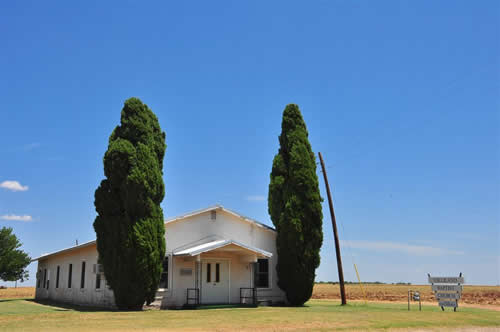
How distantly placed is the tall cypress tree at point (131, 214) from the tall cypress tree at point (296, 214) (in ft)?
20.8

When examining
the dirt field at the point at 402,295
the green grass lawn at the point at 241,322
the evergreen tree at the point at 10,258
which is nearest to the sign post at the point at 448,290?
the green grass lawn at the point at 241,322

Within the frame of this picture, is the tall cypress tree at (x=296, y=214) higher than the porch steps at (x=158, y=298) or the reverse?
higher

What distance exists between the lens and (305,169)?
23938 mm

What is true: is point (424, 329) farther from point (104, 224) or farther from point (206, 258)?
point (104, 224)

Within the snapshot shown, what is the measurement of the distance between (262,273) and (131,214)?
7943mm

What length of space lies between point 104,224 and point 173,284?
4160 mm

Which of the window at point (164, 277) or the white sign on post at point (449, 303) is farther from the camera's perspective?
the window at point (164, 277)

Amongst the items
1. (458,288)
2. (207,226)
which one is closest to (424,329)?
(458,288)

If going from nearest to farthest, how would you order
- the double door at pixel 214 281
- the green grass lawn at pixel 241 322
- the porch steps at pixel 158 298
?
the green grass lawn at pixel 241 322
the porch steps at pixel 158 298
the double door at pixel 214 281

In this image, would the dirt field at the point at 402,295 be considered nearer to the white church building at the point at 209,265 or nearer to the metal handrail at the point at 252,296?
the white church building at the point at 209,265

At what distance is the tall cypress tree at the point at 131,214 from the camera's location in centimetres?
1900

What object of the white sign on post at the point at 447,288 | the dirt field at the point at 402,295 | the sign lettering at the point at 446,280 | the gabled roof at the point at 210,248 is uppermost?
the gabled roof at the point at 210,248

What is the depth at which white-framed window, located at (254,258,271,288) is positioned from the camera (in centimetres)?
2403

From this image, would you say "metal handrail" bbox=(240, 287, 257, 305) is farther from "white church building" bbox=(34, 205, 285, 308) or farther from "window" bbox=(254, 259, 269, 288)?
"window" bbox=(254, 259, 269, 288)
